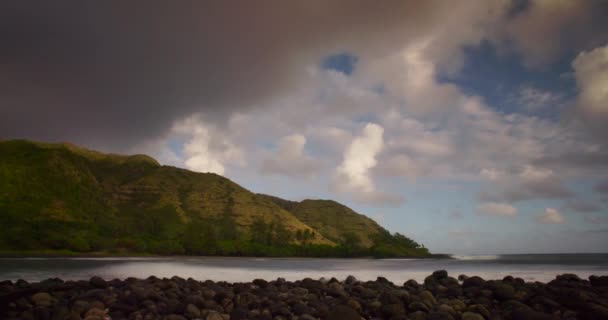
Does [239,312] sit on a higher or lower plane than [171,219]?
lower

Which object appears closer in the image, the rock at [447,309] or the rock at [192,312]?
the rock at [192,312]

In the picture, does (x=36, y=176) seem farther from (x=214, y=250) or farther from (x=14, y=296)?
(x=14, y=296)

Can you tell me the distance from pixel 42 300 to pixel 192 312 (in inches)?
265

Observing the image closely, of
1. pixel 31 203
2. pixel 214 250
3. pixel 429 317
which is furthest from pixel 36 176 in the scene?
pixel 429 317

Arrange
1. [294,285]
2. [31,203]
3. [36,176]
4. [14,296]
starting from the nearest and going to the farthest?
[14,296] → [294,285] → [31,203] → [36,176]

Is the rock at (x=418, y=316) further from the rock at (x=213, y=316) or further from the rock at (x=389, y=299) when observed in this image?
the rock at (x=213, y=316)

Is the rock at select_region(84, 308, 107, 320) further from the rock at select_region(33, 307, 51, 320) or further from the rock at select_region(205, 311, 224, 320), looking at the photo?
the rock at select_region(205, 311, 224, 320)

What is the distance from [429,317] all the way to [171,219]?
194m

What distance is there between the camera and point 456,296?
1923 cm

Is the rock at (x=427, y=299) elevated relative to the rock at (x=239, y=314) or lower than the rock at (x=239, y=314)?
elevated

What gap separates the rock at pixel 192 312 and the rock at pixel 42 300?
590 centimetres

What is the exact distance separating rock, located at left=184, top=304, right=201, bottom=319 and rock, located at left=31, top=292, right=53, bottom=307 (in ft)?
19.4

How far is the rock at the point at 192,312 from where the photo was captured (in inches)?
568

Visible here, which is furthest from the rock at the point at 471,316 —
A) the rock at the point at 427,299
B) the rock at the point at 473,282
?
the rock at the point at 473,282
